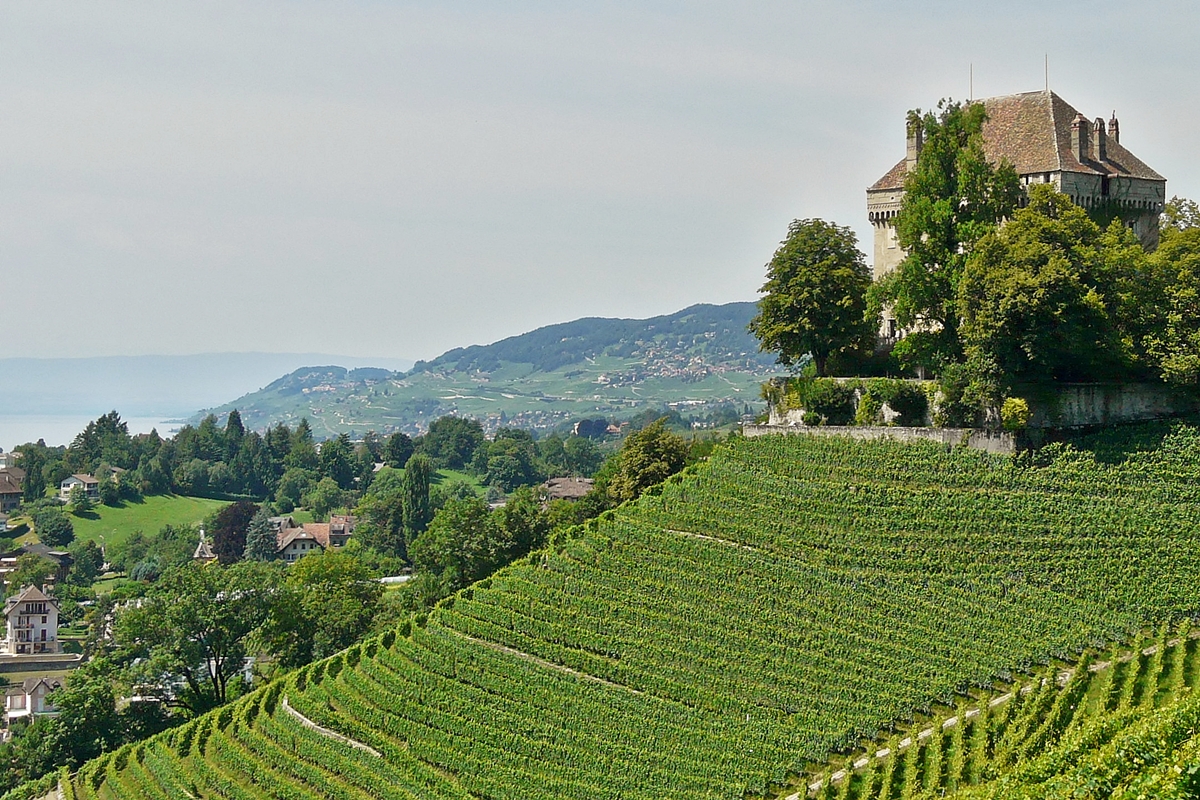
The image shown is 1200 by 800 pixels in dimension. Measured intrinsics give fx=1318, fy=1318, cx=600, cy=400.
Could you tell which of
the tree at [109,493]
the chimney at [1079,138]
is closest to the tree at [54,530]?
the tree at [109,493]

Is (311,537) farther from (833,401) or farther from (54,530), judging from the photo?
(833,401)

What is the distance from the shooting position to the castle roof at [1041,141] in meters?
47.3

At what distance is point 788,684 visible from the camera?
37.0 m

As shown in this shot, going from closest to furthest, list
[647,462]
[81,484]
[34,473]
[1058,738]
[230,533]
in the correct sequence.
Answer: [1058,738] < [647,462] < [230,533] < [81,484] < [34,473]

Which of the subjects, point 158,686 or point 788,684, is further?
point 158,686

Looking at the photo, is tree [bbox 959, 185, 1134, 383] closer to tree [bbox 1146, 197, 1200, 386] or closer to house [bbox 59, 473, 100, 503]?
tree [bbox 1146, 197, 1200, 386]

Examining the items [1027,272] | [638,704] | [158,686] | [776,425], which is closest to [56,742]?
[158,686]

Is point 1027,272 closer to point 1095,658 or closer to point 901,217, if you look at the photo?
point 901,217

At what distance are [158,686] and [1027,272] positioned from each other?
38692 millimetres

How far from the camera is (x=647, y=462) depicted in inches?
2234

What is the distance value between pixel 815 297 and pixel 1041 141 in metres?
9.94

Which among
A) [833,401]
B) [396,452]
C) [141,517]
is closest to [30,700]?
[833,401]

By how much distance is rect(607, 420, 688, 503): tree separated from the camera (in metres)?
55.8

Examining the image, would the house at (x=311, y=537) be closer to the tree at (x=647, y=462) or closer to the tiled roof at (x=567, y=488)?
the tiled roof at (x=567, y=488)
